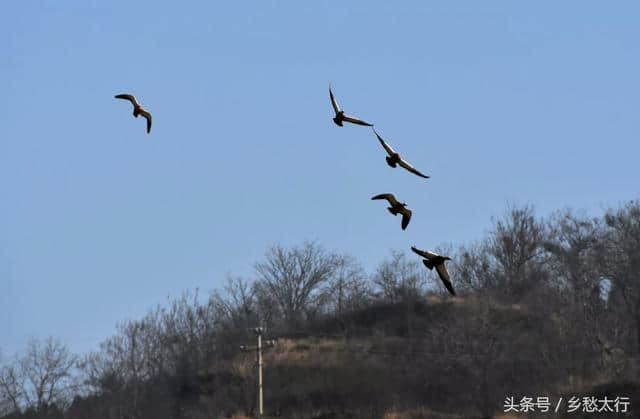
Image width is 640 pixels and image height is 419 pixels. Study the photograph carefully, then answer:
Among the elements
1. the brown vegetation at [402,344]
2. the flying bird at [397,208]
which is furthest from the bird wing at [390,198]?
the brown vegetation at [402,344]

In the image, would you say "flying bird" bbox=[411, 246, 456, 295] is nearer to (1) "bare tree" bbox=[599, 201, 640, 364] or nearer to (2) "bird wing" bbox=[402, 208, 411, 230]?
(2) "bird wing" bbox=[402, 208, 411, 230]

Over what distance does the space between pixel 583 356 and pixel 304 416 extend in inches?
682

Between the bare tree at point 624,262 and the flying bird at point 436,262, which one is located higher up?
the bare tree at point 624,262

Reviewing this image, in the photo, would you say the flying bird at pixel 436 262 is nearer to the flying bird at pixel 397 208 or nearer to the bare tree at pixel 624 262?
the flying bird at pixel 397 208

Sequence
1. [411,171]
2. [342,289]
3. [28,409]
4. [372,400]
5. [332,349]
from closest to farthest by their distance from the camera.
Answer: [411,171] < [372,400] < [332,349] < [28,409] < [342,289]

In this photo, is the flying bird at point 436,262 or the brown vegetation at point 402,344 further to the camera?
the brown vegetation at point 402,344

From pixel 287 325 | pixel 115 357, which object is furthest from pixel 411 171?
pixel 115 357

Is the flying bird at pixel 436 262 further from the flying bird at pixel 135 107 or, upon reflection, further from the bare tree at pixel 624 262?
the bare tree at pixel 624 262

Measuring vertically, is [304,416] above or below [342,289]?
below

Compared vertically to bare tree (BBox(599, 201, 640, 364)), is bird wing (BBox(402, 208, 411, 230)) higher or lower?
A: lower

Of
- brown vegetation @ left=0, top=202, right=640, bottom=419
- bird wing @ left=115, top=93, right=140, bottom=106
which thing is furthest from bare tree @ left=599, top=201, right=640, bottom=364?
bird wing @ left=115, top=93, right=140, bottom=106

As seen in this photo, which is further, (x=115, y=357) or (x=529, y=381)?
(x=115, y=357)

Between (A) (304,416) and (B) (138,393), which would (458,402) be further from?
(B) (138,393)

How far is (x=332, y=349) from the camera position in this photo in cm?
7400
